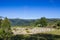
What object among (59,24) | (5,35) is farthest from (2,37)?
(59,24)

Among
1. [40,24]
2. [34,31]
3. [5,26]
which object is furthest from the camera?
[40,24]

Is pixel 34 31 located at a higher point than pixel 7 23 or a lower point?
lower

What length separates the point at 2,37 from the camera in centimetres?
8719

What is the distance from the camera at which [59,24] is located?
490ft

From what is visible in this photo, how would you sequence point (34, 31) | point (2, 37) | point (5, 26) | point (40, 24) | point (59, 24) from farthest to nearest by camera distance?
point (40, 24) → point (59, 24) → point (34, 31) → point (5, 26) → point (2, 37)

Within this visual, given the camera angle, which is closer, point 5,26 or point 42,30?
point 5,26

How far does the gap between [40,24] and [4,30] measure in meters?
81.6

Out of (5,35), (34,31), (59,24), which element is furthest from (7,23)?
(59,24)

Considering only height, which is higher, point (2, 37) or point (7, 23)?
point (7, 23)

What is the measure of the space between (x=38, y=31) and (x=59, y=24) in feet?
84.9

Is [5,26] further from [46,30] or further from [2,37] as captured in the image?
[46,30]

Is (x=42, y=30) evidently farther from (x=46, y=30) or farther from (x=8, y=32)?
(x=8, y=32)

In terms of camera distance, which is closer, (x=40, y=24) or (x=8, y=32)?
(x=8, y=32)

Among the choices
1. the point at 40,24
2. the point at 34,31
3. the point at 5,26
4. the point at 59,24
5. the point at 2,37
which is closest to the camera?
the point at 2,37
